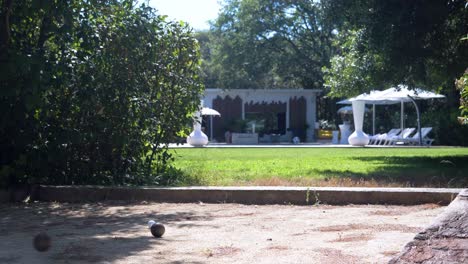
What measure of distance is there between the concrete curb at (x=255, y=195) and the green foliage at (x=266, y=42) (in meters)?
32.1

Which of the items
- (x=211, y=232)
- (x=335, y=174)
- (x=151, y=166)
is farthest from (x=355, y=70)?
(x=211, y=232)

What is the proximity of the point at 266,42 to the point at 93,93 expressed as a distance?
32.9 m

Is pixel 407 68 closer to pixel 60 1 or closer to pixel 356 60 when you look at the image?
pixel 356 60

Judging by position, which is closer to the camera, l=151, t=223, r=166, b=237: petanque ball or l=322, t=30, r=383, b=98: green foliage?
l=151, t=223, r=166, b=237: petanque ball

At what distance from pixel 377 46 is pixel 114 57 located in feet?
22.1

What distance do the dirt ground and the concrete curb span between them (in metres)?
0.26

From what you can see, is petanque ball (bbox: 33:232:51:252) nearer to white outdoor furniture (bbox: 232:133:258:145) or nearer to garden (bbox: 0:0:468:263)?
garden (bbox: 0:0:468:263)

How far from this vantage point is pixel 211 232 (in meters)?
7.00

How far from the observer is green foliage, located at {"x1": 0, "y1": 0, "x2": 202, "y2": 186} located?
961cm

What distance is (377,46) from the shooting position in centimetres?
1486

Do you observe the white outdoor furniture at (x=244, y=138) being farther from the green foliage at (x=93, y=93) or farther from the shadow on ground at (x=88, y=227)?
the shadow on ground at (x=88, y=227)

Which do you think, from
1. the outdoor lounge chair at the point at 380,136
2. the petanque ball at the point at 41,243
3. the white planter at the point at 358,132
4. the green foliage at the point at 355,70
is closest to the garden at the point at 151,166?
the petanque ball at the point at 41,243

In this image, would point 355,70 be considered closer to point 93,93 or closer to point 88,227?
point 93,93

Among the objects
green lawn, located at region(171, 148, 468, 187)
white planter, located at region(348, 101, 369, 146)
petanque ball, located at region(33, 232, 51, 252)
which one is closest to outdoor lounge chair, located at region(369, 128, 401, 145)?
white planter, located at region(348, 101, 369, 146)
